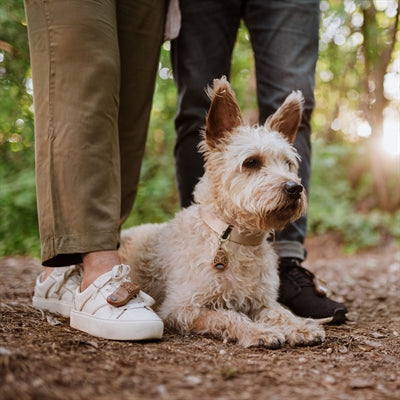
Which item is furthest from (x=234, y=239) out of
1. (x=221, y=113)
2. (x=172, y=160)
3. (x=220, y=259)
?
(x=172, y=160)

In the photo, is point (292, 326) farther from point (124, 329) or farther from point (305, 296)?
point (124, 329)

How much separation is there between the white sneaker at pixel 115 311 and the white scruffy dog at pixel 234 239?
420mm

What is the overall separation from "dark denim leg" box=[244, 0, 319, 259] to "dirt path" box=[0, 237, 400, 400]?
80 centimetres

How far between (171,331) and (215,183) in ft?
3.24

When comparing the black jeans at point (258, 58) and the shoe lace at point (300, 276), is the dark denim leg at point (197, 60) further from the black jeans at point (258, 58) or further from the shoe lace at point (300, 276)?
the shoe lace at point (300, 276)

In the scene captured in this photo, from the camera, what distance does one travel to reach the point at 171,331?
2846 mm

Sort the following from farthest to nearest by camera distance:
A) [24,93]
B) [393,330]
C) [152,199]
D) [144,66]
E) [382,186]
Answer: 1. [382,186]
2. [152,199]
3. [24,93]
4. [144,66]
5. [393,330]

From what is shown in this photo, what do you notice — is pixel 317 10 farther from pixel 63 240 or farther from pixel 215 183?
pixel 63 240

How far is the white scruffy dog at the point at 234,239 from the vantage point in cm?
277

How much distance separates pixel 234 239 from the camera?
9.57 ft

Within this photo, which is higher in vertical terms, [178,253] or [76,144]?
[76,144]

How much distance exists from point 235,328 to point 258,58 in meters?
2.04

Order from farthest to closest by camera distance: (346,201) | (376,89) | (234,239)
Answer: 1. (346,201)
2. (376,89)
3. (234,239)

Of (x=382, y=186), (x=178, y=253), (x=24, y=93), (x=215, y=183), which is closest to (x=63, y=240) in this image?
(x=178, y=253)
